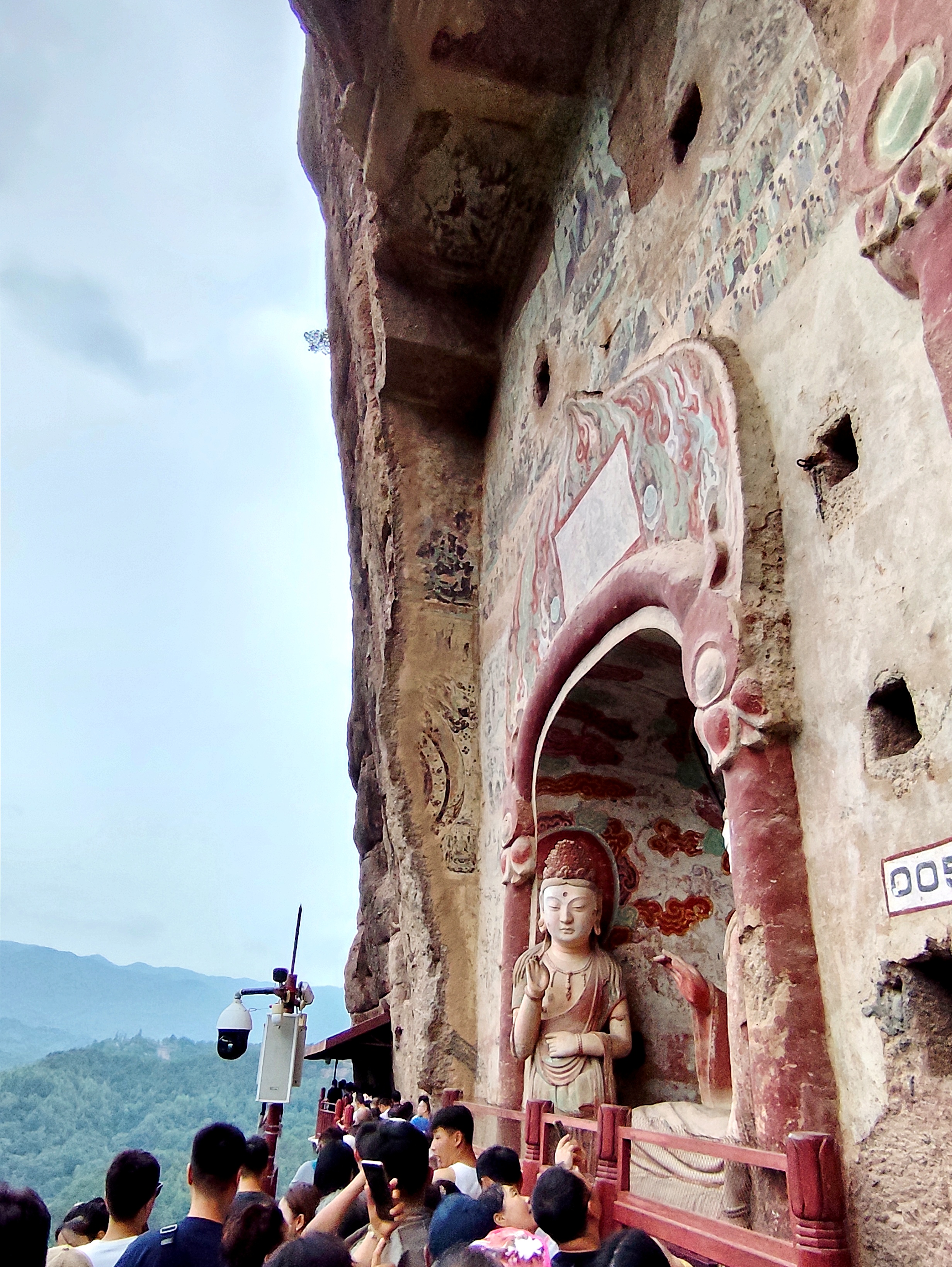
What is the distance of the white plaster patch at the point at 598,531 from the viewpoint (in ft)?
15.1

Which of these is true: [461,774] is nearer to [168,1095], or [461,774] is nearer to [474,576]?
[474,576]

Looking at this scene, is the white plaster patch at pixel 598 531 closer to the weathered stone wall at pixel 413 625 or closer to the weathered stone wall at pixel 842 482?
the weathered stone wall at pixel 842 482

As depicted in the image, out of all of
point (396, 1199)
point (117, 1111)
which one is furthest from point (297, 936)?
point (117, 1111)

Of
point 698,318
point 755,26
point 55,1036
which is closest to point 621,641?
point 698,318

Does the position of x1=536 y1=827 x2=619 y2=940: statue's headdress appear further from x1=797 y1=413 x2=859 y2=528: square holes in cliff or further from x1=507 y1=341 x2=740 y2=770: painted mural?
x1=797 y1=413 x2=859 y2=528: square holes in cliff

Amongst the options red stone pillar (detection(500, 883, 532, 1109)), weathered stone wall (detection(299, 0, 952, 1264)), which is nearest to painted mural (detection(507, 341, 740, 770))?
weathered stone wall (detection(299, 0, 952, 1264))

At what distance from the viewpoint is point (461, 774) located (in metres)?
7.24

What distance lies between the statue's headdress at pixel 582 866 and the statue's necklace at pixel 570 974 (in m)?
0.26

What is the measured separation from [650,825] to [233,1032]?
334 centimetres

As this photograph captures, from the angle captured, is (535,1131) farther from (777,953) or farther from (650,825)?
(650,825)

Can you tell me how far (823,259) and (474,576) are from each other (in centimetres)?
501

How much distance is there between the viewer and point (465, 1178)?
3121 millimetres

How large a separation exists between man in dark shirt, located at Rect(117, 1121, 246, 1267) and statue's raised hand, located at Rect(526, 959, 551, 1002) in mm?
3073

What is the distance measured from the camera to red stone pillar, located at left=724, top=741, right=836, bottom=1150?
2.63m
